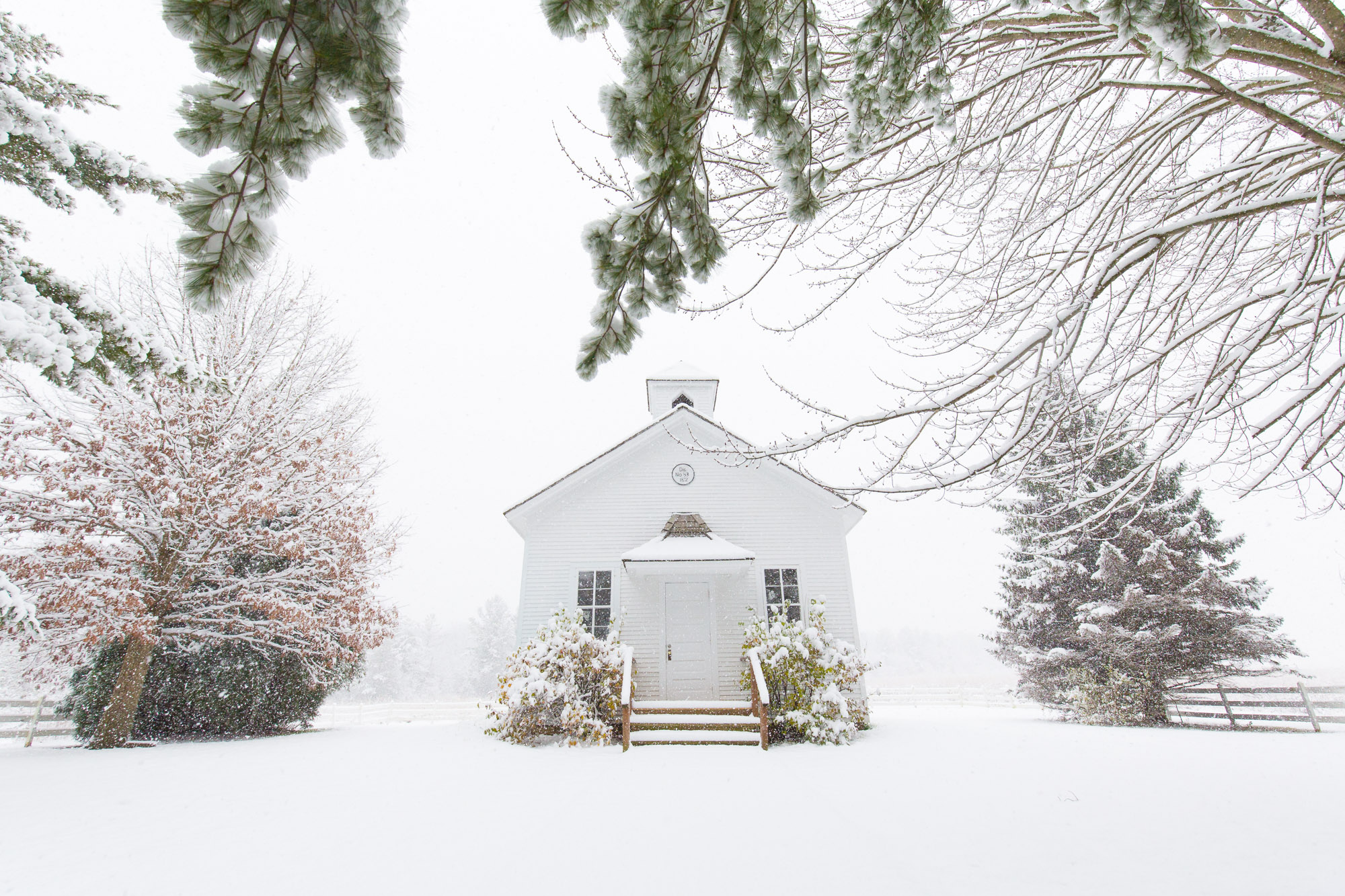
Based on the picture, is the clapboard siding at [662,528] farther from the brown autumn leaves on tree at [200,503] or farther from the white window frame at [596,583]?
the brown autumn leaves on tree at [200,503]

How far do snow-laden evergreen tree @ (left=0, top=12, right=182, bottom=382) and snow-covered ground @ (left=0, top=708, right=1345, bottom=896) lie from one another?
432cm

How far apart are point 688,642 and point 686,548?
6.38 ft

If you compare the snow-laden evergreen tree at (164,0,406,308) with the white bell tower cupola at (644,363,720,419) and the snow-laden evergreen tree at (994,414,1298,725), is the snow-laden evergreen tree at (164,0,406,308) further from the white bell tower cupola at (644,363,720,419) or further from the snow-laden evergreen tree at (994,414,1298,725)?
the white bell tower cupola at (644,363,720,419)

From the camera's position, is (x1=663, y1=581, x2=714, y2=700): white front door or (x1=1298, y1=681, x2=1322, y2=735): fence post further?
(x1=1298, y1=681, x2=1322, y2=735): fence post

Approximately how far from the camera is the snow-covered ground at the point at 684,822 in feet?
11.8

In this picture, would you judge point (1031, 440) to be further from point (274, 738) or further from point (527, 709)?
point (274, 738)

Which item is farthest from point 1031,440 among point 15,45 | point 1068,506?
point 15,45

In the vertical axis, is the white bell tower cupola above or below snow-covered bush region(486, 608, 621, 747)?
above

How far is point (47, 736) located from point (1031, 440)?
20417 mm

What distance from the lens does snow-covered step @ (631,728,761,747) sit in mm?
8828

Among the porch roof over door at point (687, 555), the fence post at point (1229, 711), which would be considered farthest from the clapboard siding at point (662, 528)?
the fence post at point (1229, 711)

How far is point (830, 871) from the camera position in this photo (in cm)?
368

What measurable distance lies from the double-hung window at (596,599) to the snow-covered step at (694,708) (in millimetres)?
1927

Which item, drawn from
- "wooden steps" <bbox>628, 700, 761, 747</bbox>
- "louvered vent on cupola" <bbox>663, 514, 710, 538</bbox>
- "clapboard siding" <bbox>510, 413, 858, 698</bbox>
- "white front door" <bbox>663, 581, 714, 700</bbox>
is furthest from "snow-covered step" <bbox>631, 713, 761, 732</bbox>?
"louvered vent on cupola" <bbox>663, 514, 710, 538</bbox>
